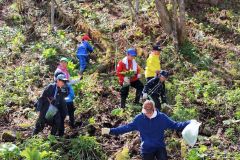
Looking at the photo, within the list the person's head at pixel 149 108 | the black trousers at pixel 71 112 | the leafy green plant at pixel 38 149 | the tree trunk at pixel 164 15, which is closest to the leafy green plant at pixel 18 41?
the tree trunk at pixel 164 15

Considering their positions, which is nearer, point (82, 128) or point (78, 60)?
point (82, 128)

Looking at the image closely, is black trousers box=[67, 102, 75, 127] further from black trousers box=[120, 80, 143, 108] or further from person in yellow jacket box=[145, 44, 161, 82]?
person in yellow jacket box=[145, 44, 161, 82]

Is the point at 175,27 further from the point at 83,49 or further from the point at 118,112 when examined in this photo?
the point at 118,112

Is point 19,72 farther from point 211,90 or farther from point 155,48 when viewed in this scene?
point 211,90

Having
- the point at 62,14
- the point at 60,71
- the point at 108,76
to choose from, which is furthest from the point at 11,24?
the point at 60,71

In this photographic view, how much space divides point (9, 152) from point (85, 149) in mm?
1560

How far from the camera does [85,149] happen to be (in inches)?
370

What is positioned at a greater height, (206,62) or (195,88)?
(206,62)

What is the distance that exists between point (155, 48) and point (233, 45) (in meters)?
5.39

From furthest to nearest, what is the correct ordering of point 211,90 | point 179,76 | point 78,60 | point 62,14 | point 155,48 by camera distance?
point 62,14 → point 78,60 → point 179,76 → point 211,90 → point 155,48

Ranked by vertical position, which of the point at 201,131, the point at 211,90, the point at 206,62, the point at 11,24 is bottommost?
the point at 201,131

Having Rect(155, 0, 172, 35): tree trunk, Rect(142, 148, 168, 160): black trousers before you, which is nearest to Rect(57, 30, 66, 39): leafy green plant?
Rect(155, 0, 172, 35): tree trunk

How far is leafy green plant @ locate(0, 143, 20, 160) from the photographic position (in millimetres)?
9000

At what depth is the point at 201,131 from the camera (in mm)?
10297
